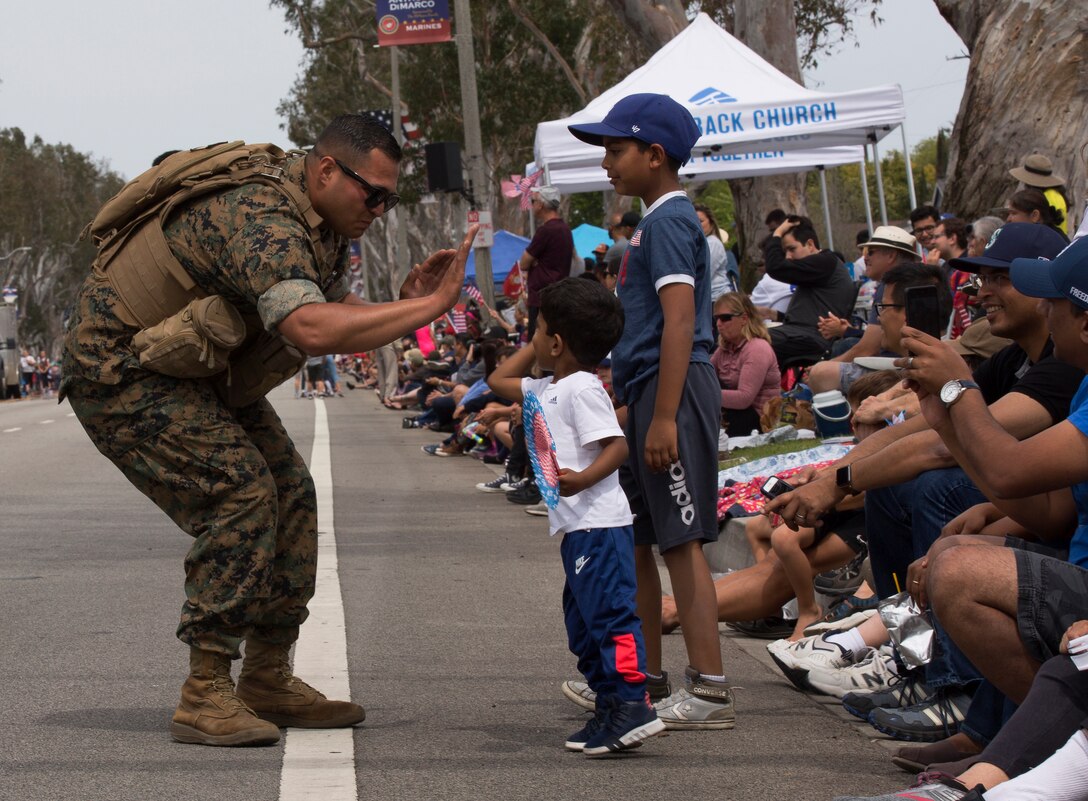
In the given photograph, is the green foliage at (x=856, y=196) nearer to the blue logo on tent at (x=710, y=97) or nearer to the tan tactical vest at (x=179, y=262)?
the blue logo on tent at (x=710, y=97)

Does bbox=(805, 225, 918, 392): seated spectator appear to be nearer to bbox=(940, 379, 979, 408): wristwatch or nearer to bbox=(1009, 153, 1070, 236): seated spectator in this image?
bbox=(1009, 153, 1070, 236): seated spectator

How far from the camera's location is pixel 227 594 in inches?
192

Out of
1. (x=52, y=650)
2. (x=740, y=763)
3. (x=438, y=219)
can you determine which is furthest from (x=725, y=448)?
(x=438, y=219)

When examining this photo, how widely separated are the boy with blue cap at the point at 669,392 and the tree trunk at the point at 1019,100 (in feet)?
19.6

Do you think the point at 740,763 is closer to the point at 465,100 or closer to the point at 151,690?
the point at 151,690

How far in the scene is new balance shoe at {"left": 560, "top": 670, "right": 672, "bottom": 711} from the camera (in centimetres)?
527

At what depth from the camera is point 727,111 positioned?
15266mm

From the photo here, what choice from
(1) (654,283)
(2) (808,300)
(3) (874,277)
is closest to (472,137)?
(2) (808,300)

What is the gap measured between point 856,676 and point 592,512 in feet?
4.56

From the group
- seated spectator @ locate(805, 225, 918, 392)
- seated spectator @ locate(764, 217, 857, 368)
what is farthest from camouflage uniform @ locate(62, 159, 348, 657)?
seated spectator @ locate(764, 217, 857, 368)

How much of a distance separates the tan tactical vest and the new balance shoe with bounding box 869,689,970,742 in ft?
7.20

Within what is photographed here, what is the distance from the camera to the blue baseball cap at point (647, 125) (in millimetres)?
5297

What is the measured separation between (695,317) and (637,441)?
0.47 m

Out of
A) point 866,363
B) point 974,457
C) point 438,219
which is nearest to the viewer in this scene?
point 974,457
